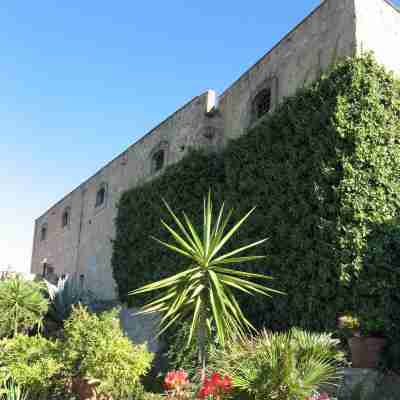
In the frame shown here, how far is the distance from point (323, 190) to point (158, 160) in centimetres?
756

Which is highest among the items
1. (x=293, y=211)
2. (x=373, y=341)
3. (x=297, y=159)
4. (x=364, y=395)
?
(x=297, y=159)

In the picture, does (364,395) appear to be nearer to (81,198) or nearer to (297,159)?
(297,159)

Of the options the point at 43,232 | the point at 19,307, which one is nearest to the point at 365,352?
the point at 19,307

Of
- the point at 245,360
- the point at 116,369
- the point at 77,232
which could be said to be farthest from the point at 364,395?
the point at 77,232

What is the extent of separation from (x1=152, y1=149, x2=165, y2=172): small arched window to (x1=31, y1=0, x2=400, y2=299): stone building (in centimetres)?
3

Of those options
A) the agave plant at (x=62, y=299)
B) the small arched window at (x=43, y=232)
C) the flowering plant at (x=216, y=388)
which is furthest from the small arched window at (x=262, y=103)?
the small arched window at (x=43, y=232)

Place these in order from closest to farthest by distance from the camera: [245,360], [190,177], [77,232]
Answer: [245,360]
[190,177]
[77,232]

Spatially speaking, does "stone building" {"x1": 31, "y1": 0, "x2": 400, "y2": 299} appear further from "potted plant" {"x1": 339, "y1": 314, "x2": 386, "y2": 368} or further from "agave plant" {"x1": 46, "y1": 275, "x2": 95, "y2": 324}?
"potted plant" {"x1": 339, "y1": 314, "x2": 386, "y2": 368}

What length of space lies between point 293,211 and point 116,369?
4.19 meters

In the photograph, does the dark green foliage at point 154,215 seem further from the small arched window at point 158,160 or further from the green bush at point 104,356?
the green bush at point 104,356

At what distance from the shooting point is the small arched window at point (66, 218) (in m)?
21.8

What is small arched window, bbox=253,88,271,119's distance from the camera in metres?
12.3

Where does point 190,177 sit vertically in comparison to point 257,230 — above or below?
above

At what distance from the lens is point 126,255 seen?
1546 cm
